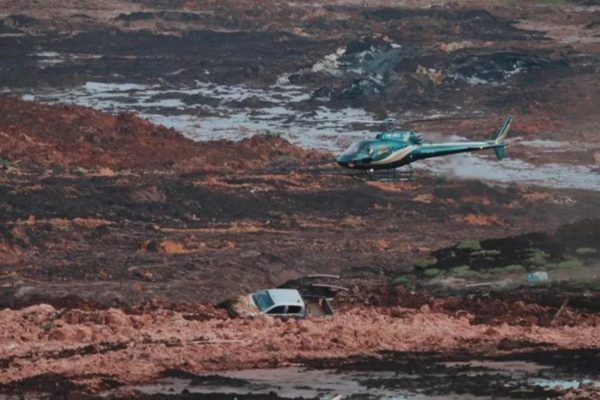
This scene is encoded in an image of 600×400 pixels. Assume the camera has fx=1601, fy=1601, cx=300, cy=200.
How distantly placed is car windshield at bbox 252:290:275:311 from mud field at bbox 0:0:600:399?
858 mm

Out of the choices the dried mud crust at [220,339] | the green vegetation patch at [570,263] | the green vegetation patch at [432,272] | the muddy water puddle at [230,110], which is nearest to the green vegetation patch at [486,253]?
the green vegetation patch at [432,272]

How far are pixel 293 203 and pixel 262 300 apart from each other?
1995 cm

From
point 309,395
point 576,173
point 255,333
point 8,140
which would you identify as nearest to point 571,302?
point 255,333

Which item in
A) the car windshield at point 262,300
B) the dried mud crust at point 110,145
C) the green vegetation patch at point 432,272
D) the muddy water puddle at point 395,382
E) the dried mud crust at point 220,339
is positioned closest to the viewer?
the muddy water puddle at point 395,382

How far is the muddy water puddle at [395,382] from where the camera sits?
29.7 m

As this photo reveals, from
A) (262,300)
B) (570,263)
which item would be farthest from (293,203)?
(262,300)

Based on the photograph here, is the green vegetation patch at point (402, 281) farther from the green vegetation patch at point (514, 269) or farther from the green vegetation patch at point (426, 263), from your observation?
the green vegetation patch at point (514, 269)

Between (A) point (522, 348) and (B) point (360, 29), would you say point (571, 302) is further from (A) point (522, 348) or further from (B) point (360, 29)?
(B) point (360, 29)

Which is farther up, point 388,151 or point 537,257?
point 388,151

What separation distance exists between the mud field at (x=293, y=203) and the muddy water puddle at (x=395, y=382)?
0.10m

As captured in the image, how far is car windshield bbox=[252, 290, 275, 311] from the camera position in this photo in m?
36.9

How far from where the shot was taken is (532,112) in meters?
77.4

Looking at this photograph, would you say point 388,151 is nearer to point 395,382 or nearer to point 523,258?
point 523,258

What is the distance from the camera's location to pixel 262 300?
37.4m
